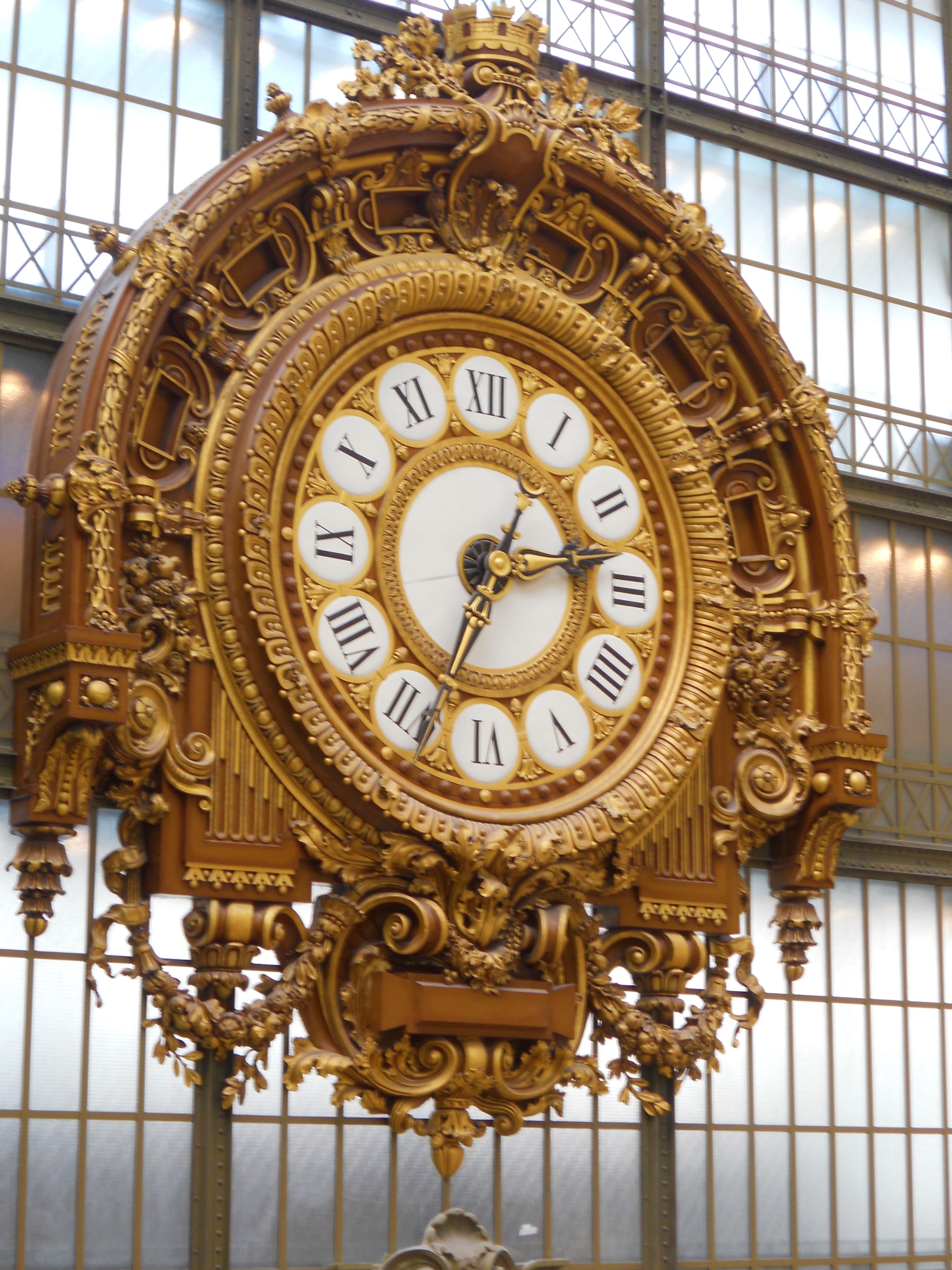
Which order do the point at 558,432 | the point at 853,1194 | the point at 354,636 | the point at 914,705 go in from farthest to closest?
the point at 914,705 < the point at 853,1194 < the point at 558,432 < the point at 354,636

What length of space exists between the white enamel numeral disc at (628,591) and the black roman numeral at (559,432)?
52 cm

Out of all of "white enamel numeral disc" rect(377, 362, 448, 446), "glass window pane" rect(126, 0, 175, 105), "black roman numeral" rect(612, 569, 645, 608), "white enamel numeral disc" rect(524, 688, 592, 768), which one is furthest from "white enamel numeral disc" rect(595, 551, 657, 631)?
"glass window pane" rect(126, 0, 175, 105)

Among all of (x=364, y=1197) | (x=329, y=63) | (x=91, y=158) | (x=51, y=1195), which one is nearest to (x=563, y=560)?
(x=91, y=158)

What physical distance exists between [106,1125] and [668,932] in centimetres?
236

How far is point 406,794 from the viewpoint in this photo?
23.9 feet

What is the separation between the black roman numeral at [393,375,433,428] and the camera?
7707mm

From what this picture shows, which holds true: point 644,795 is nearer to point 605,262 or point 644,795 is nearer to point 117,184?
point 605,262

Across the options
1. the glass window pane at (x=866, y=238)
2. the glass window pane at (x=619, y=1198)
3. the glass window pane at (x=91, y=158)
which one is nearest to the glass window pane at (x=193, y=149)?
the glass window pane at (x=91, y=158)

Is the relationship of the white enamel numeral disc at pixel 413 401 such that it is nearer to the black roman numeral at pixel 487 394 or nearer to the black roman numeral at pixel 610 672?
the black roman numeral at pixel 487 394

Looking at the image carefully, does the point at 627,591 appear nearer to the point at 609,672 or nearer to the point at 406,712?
the point at 609,672

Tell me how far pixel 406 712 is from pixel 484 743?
1.16ft

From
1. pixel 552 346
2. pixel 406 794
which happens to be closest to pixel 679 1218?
pixel 406 794

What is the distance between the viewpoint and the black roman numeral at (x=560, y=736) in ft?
25.3

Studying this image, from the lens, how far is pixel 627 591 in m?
8.06
